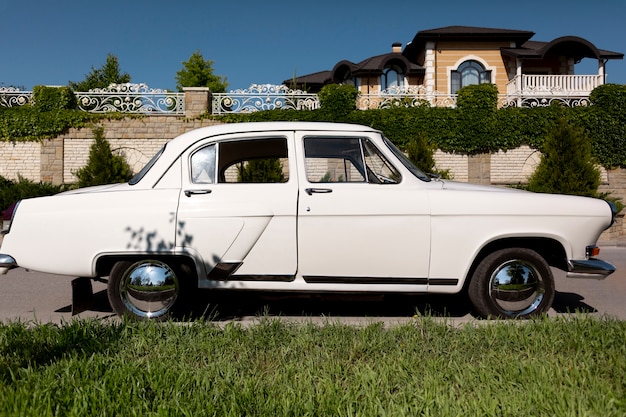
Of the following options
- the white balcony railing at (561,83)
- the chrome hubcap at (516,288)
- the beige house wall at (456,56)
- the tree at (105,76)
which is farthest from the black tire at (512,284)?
the tree at (105,76)

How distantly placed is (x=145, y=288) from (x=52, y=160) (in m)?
16.9

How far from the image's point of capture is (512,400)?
2.88 meters

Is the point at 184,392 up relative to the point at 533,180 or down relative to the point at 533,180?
down

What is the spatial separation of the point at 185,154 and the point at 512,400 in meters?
3.44

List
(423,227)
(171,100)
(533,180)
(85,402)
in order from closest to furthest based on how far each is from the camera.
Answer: (85,402) < (423,227) < (533,180) < (171,100)

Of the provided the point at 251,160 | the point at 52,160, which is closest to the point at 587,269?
the point at 251,160

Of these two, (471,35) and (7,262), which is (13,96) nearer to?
(7,262)

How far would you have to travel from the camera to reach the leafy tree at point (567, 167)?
16.3m

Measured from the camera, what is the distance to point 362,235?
4.66m

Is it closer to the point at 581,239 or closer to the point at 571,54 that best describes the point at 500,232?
the point at 581,239

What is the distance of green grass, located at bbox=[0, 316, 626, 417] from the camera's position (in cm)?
283

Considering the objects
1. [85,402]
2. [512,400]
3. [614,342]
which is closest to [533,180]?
[614,342]

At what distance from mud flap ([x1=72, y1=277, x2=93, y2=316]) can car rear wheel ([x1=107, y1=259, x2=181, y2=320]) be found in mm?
374

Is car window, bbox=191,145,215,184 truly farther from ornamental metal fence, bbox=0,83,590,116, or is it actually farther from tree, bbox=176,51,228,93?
tree, bbox=176,51,228,93
